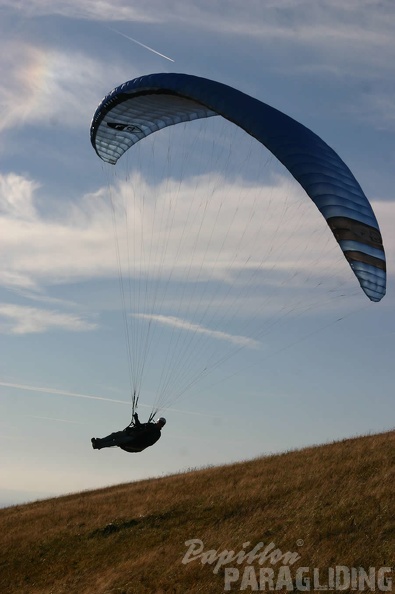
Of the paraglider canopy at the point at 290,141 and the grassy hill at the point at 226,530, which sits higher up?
the paraglider canopy at the point at 290,141

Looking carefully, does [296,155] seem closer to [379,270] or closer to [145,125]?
[379,270]

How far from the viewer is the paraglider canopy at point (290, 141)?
1791 cm

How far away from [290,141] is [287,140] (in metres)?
0.07

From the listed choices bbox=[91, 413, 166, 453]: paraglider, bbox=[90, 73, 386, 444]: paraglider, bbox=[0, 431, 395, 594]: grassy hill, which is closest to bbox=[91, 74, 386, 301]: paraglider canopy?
bbox=[90, 73, 386, 444]: paraglider

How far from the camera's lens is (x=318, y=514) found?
2186 centimetres

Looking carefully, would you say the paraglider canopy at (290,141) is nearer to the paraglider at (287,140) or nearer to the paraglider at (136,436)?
the paraglider at (287,140)

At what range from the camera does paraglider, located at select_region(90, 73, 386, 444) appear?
17.9 metres

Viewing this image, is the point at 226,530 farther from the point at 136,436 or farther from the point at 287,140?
the point at 287,140

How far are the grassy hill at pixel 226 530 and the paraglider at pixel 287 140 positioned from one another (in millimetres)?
3557

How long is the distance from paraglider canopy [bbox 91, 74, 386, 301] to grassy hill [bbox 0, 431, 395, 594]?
6.21 m

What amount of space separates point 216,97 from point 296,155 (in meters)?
2.96

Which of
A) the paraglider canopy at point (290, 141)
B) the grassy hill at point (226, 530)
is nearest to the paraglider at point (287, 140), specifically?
the paraglider canopy at point (290, 141)

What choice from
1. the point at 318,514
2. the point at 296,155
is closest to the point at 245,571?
the point at 318,514

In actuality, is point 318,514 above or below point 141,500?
below
